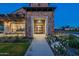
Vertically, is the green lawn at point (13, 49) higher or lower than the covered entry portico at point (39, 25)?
lower

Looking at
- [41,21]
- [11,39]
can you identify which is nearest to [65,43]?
[41,21]

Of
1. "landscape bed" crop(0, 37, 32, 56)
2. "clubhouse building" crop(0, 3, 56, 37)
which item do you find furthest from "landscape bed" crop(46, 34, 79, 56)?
"landscape bed" crop(0, 37, 32, 56)

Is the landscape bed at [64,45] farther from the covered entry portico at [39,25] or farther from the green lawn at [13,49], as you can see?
the green lawn at [13,49]

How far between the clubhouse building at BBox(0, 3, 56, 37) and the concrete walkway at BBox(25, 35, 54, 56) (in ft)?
0.47

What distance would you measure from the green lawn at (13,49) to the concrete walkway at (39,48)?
0.13 metres

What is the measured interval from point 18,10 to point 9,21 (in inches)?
12.7

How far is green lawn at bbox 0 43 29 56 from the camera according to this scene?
293 inches

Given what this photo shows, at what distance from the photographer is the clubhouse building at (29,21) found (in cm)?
762

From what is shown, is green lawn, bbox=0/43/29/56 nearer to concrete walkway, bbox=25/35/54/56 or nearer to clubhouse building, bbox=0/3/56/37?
concrete walkway, bbox=25/35/54/56

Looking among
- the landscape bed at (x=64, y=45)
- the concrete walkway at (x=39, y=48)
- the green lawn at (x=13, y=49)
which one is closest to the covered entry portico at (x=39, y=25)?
the concrete walkway at (x=39, y=48)

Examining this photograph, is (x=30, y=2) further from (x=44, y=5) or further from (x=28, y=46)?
(x=28, y=46)

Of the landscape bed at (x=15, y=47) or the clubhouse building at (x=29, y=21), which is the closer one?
the landscape bed at (x=15, y=47)

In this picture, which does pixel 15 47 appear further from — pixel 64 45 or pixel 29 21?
pixel 64 45

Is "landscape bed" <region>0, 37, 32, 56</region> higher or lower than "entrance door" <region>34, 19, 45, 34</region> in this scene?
lower
